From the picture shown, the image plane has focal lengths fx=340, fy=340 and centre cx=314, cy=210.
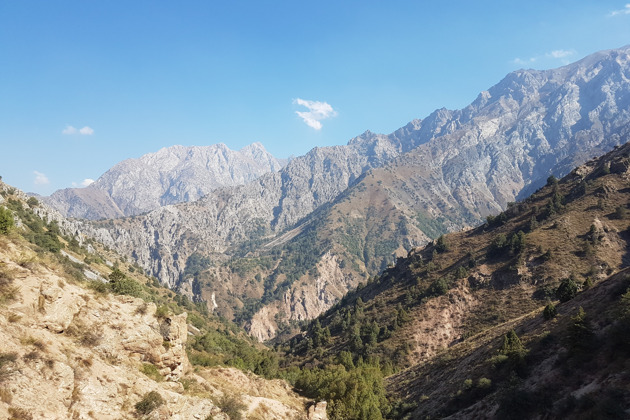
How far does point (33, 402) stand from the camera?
60.1 feet

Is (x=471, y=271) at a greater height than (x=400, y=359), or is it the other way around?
(x=471, y=271)

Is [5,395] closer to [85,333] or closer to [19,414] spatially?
[19,414]

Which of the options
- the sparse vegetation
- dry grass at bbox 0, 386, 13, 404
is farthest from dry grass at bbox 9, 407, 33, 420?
the sparse vegetation

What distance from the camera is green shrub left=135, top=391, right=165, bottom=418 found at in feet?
78.2

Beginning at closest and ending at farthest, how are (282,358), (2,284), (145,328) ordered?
(2,284), (145,328), (282,358)

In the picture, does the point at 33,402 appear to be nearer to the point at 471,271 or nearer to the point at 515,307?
the point at 515,307

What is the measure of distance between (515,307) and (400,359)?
110 feet

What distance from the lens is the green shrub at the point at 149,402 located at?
23.8 m

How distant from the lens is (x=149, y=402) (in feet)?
79.7

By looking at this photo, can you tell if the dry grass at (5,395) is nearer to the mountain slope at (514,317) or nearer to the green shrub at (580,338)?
the mountain slope at (514,317)

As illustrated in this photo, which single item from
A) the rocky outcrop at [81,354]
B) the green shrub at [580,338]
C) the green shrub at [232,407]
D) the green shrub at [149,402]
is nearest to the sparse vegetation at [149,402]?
the green shrub at [149,402]

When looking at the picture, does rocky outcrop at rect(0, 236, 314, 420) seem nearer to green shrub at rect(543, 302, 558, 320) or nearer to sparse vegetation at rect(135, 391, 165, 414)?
sparse vegetation at rect(135, 391, 165, 414)

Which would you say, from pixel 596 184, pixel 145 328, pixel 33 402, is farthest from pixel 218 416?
pixel 596 184

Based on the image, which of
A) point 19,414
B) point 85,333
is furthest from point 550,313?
point 19,414
